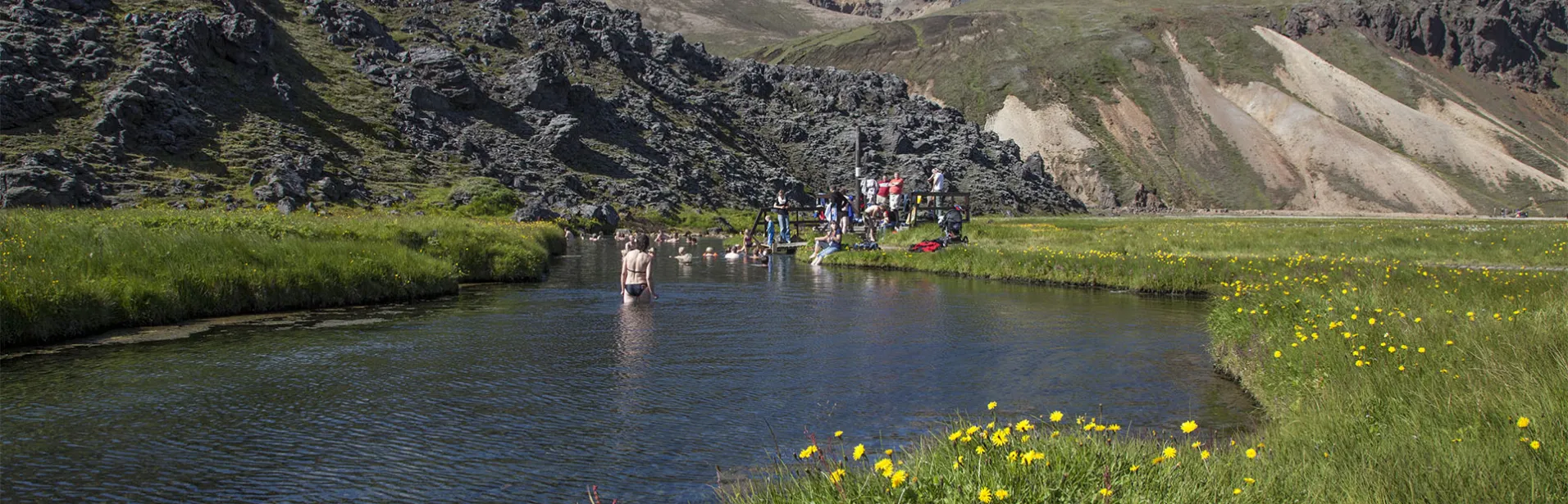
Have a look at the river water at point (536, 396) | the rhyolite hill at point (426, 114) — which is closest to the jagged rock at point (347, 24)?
the rhyolite hill at point (426, 114)

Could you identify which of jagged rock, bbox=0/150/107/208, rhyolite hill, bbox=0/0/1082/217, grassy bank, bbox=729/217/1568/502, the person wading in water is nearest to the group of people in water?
the person wading in water

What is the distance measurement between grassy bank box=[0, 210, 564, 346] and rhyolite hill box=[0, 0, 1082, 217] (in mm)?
41039

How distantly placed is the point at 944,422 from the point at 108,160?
7480cm

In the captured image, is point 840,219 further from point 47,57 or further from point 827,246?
point 47,57

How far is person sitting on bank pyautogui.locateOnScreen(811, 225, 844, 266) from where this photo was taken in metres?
46.5

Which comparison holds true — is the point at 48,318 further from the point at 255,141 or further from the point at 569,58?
the point at 569,58

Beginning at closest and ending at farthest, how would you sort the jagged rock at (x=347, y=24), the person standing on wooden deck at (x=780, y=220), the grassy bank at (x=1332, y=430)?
the grassy bank at (x=1332, y=430)
the person standing on wooden deck at (x=780, y=220)
the jagged rock at (x=347, y=24)

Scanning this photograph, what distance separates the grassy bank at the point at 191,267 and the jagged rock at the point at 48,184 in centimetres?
3654

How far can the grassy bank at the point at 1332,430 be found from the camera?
634 cm

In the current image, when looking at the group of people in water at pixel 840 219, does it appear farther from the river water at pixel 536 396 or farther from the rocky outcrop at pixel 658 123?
the rocky outcrop at pixel 658 123

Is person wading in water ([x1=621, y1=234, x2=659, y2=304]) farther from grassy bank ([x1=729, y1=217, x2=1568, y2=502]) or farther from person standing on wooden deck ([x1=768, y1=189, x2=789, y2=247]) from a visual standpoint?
person standing on wooden deck ([x1=768, y1=189, x2=789, y2=247])

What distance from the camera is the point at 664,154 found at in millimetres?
117938

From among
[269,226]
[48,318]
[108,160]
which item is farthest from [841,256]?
[108,160]

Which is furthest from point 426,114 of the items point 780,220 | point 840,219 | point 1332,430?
point 1332,430
